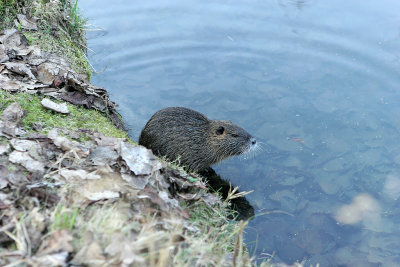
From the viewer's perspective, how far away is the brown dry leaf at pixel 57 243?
1983 mm

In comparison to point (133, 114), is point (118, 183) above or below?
above

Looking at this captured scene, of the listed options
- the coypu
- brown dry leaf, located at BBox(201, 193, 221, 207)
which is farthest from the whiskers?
brown dry leaf, located at BBox(201, 193, 221, 207)

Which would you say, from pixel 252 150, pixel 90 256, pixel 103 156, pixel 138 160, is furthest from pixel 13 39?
pixel 90 256

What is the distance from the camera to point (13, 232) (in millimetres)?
2098

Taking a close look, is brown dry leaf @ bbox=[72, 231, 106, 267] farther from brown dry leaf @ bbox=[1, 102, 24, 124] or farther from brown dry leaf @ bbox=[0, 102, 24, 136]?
brown dry leaf @ bbox=[1, 102, 24, 124]

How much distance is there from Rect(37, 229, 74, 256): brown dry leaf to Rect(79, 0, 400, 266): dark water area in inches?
78.6

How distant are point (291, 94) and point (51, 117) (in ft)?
10.5

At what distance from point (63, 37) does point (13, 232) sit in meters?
3.65

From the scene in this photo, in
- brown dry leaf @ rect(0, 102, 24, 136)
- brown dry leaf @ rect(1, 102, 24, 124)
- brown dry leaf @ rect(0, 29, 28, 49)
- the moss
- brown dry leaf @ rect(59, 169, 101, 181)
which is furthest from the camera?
brown dry leaf @ rect(0, 29, 28, 49)

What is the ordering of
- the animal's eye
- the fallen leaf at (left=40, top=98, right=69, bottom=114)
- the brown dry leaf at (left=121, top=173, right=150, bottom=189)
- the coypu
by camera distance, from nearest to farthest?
the brown dry leaf at (left=121, top=173, right=150, bottom=189) → the fallen leaf at (left=40, top=98, right=69, bottom=114) → the coypu → the animal's eye

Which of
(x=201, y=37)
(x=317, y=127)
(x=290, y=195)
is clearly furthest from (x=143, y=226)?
(x=201, y=37)

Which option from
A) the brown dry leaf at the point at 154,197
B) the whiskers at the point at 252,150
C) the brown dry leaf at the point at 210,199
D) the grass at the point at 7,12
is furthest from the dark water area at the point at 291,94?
the grass at the point at 7,12

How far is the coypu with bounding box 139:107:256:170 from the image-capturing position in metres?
4.71

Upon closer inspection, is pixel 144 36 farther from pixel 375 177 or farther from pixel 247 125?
pixel 375 177
